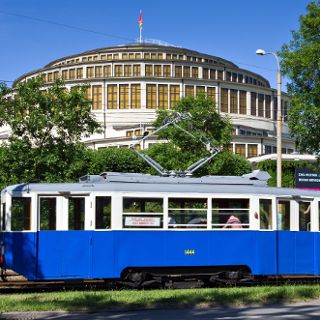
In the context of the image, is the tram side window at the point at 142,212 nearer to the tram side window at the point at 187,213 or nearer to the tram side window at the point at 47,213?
the tram side window at the point at 187,213

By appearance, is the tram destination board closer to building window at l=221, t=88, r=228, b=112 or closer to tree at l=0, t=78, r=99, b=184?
tree at l=0, t=78, r=99, b=184

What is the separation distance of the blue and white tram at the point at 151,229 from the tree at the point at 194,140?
21.8 m

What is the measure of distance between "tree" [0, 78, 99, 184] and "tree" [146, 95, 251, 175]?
15.0 meters

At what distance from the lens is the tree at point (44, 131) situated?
24.1 meters

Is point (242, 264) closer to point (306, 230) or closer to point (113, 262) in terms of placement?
point (306, 230)

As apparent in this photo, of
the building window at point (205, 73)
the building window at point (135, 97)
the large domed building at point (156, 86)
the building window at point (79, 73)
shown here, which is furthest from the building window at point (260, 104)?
the building window at point (79, 73)

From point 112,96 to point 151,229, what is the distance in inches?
3222

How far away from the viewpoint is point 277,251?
56.3 feet

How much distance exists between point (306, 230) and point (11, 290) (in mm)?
8336

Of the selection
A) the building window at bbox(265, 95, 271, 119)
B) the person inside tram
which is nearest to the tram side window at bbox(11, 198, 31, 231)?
the person inside tram

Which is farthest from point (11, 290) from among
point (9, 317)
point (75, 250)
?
point (9, 317)

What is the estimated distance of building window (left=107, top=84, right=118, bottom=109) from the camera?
96.5 metres

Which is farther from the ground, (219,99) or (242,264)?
(219,99)

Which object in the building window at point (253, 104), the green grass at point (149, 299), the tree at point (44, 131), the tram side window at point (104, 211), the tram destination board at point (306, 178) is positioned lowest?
the green grass at point (149, 299)
